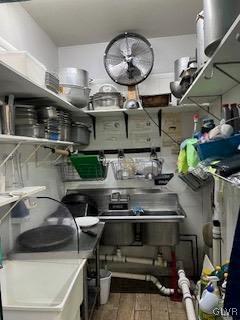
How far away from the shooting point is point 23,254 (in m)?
1.69

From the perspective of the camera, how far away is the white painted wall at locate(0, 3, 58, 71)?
1.94 metres

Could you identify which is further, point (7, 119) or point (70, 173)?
point (70, 173)

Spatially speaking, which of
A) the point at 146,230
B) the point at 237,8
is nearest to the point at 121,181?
the point at 146,230

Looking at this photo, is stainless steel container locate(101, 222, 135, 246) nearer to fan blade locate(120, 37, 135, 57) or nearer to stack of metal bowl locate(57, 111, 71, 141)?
stack of metal bowl locate(57, 111, 71, 141)

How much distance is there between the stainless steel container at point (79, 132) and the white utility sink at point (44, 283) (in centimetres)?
122

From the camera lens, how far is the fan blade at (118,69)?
8.34 feet

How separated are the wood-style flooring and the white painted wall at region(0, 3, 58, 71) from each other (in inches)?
95.2

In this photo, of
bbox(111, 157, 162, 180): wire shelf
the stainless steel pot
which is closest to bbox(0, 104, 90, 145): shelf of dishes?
the stainless steel pot

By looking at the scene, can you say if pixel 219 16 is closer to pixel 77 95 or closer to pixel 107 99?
pixel 77 95

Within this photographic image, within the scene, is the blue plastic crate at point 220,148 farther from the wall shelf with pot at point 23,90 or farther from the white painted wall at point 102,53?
the white painted wall at point 102,53

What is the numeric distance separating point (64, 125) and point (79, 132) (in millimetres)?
318

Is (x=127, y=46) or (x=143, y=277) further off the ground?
(x=127, y=46)

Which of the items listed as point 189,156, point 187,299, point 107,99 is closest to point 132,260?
point 187,299

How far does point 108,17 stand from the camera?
7.78ft
